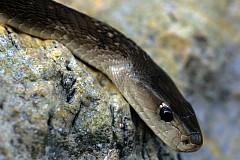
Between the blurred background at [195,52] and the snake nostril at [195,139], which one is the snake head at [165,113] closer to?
the snake nostril at [195,139]

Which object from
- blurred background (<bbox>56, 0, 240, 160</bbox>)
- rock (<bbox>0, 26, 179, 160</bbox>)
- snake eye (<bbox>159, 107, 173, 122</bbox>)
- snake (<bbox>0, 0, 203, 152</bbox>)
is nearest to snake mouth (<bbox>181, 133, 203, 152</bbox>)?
snake (<bbox>0, 0, 203, 152</bbox>)

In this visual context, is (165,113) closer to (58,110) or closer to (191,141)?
(191,141)

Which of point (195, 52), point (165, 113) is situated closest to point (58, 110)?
point (165, 113)

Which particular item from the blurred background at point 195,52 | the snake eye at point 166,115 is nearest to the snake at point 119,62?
the snake eye at point 166,115

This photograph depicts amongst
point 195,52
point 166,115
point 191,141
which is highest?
point 195,52

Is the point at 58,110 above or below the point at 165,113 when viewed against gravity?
below

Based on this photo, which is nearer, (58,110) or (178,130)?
(58,110)

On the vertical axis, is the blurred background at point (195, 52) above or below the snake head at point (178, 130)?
above
